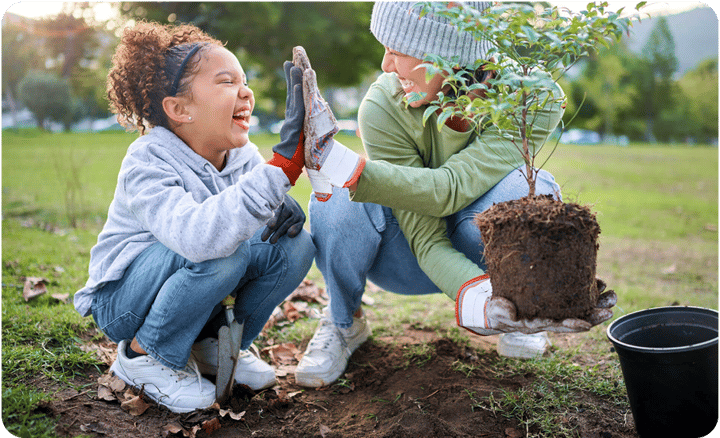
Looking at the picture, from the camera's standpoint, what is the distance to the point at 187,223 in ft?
5.72

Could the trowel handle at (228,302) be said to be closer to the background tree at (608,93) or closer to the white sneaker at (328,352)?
the white sneaker at (328,352)

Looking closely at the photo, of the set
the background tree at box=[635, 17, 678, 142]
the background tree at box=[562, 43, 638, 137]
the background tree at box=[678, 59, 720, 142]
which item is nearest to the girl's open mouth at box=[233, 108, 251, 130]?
the background tree at box=[678, 59, 720, 142]

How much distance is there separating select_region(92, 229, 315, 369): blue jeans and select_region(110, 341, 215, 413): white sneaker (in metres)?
0.05

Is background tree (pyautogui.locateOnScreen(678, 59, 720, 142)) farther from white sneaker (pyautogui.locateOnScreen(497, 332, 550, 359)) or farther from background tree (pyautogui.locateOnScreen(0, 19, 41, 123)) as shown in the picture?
background tree (pyautogui.locateOnScreen(0, 19, 41, 123))

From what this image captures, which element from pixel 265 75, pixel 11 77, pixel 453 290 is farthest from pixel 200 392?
pixel 265 75

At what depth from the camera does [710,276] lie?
393 centimetres

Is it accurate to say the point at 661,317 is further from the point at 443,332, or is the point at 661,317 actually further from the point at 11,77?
the point at 11,77

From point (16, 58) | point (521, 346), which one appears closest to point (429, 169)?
point (521, 346)

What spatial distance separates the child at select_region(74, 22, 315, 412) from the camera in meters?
1.75

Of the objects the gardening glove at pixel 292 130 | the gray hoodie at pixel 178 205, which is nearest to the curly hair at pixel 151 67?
the gray hoodie at pixel 178 205

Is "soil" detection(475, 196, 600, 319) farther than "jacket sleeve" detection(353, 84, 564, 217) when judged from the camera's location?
No

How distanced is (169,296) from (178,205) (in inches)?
14.0

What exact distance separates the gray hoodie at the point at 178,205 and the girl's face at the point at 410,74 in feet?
2.37

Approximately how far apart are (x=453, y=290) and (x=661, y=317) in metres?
0.79
